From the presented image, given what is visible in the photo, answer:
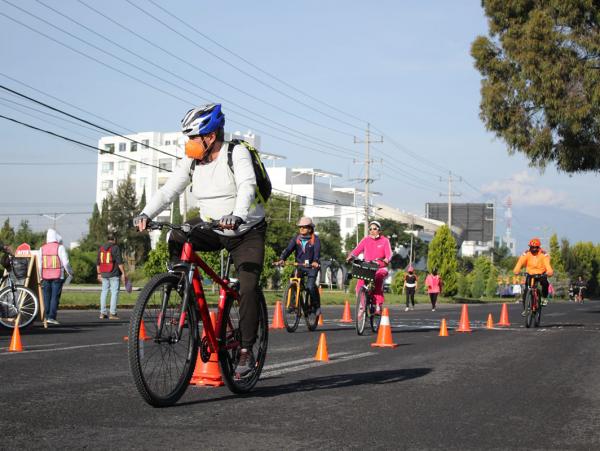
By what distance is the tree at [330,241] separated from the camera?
11062cm

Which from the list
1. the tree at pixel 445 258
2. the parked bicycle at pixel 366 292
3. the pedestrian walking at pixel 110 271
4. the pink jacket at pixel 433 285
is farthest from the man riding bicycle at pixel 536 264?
the tree at pixel 445 258

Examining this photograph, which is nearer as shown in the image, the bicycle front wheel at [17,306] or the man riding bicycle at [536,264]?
the bicycle front wheel at [17,306]

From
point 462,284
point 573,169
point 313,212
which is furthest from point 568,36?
point 313,212

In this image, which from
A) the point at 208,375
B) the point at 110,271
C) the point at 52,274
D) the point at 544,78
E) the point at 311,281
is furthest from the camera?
the point at 544,78

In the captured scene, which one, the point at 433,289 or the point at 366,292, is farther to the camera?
the point at 433,289

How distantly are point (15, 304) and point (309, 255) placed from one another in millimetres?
4919

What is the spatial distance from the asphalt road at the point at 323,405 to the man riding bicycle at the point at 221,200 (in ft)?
2.59

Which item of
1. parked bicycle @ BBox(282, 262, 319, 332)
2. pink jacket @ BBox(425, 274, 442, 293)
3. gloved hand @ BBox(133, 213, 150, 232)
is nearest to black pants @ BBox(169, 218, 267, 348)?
gloved hand @ BBox(133, 213, 150, 232)

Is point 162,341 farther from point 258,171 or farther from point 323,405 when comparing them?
point 258,171

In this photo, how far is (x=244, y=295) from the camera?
21.7ft

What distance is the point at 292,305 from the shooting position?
1570cm

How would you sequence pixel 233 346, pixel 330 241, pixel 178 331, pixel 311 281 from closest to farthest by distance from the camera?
1. pixel 178 331
2. pixel 233 346
3. pixel 311 281
4. pixel 330 241

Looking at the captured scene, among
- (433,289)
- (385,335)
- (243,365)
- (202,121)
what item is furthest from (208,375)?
(433,289)

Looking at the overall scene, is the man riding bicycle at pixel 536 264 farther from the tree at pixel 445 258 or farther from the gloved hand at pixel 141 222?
the tree at pixel 445 258
